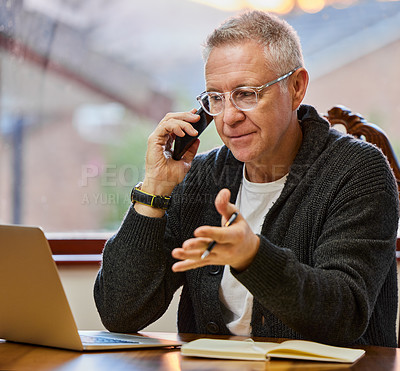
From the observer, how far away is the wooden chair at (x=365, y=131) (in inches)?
70.3

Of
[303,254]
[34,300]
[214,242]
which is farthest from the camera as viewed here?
[303,254]

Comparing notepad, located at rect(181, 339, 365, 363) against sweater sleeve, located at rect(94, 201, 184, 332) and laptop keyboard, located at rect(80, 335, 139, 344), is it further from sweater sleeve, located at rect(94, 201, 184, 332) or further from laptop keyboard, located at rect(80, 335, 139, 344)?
sweater sleeve, located at rect(94, 201, 184, 332)

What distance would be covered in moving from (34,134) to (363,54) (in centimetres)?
147

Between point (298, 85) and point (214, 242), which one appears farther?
point (298, 85)

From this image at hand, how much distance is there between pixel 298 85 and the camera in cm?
156

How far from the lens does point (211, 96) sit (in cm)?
152

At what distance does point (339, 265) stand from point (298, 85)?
551 mm

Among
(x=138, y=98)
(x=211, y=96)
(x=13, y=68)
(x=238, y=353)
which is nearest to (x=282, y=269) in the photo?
(x=238, y=353)

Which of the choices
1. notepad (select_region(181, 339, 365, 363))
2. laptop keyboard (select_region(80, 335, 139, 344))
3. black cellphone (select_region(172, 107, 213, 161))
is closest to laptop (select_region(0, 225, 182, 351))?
laptop keyboard (select_region(80, 335, 139, 344))

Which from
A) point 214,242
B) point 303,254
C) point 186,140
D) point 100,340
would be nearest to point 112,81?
point 186,140

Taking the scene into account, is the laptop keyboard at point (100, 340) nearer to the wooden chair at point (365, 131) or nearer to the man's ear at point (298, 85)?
the man's ear at point (298, 85)

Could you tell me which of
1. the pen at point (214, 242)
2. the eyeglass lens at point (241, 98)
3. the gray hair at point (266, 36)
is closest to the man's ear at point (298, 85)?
the gray hair at point (266, 36)

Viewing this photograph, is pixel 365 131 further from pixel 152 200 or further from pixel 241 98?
pixel 152 200

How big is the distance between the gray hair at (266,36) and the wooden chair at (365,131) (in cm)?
42
